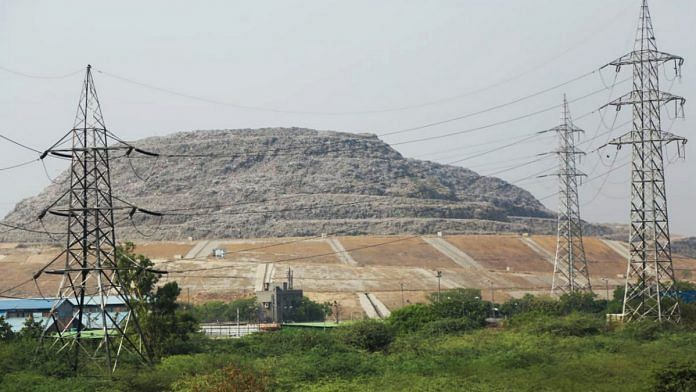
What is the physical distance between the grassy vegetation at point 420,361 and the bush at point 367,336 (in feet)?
0.31

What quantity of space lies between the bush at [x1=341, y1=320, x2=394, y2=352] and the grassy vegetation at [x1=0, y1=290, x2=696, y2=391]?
0.09 meters

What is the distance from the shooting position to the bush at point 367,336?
2489 inches

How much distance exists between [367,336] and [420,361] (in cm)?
1388

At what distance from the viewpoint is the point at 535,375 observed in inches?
1715

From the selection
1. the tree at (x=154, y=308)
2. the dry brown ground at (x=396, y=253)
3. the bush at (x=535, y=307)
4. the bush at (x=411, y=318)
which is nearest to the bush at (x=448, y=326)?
the bush at (x=411, y=318)

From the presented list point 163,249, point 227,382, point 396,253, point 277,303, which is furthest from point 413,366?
point 163,249

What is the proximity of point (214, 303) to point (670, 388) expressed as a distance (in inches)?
2827

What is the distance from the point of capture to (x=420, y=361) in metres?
50.2

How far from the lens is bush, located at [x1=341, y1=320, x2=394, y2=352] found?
63219 mm

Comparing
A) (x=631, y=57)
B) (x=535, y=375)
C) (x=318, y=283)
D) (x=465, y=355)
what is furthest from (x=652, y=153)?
(x=318, y=283)

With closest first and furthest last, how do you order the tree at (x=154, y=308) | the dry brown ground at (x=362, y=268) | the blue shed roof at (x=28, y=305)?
the tree at (x=154, y=308)
the blue shed roof at (x=28, y=305)
the dry brown ground at (x=362, y=268)

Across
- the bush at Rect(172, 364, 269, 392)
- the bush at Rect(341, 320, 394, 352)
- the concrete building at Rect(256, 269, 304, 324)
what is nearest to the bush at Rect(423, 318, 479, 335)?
the bush at Rect(341, 320, 394, 352)

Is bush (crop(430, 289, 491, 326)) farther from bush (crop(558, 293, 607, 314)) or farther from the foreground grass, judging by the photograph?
the foreground grass

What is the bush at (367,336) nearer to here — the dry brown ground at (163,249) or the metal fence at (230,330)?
the metal fence at (230,330)
